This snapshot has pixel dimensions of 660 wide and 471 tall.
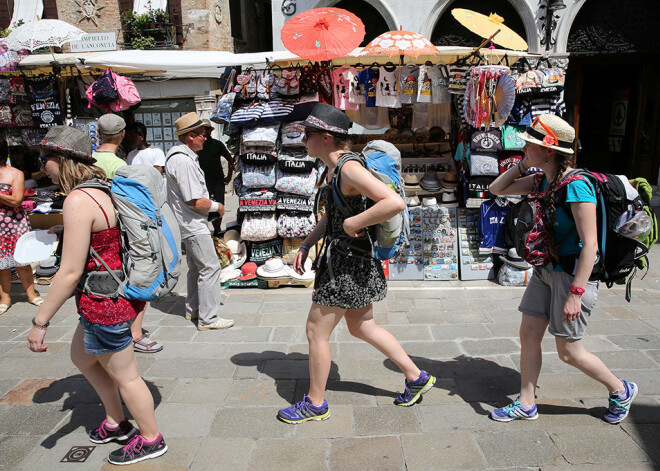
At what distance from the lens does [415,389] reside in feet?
10.1

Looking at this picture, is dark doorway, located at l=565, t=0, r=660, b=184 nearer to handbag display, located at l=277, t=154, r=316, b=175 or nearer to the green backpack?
handbag display, located at l=277, t=154, r=316, b=175

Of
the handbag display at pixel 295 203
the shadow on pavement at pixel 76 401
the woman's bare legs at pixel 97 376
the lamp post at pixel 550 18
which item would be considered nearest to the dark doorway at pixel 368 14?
the lamp post at pixel 550 18

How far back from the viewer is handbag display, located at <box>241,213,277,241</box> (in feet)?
19.0

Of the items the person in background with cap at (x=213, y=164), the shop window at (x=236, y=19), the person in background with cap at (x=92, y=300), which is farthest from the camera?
the shop window at (x=236, y=19)

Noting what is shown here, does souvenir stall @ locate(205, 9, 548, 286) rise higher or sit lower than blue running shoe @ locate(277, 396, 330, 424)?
higher

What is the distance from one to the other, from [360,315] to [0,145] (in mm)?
4190

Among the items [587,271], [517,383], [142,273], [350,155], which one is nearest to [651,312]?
[517,383]

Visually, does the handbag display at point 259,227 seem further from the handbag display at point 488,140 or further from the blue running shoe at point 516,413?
the blue running shoe at point 516,413

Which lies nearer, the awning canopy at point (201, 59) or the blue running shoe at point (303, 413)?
the blue running shoe at point (303, 413)

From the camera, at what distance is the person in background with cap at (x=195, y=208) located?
425cm

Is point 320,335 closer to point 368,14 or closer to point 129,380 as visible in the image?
point 129,380

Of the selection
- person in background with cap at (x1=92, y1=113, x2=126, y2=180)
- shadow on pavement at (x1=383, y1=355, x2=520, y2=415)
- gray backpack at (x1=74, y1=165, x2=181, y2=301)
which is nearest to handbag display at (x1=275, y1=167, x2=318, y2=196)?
person in background with cap at (x1=92, y1=113, x2=126, y2=180)

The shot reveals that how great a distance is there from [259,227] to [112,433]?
327 cm

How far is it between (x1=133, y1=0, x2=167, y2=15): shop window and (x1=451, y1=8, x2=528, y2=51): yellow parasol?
384 inches
